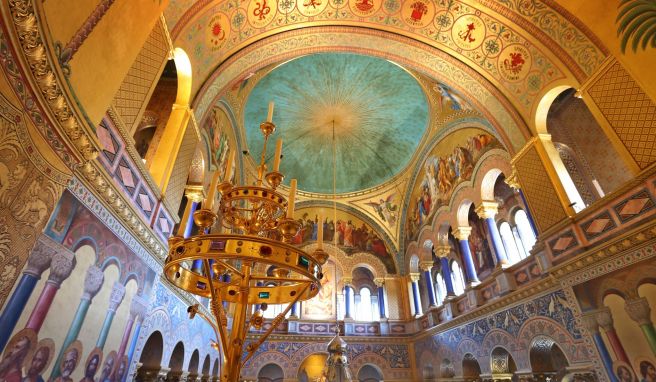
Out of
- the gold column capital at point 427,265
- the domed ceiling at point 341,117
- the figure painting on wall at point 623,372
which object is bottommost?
the figure painting on wall at point 623,372

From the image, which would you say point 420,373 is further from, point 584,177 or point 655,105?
point 655,105

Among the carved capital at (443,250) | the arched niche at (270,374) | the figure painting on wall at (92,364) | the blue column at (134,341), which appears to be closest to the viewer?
the figure painting on wall at (92,364)

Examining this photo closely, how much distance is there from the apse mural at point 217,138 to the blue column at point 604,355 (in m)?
7.56

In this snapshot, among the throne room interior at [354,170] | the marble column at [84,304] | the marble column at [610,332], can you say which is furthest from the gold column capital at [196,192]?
the marble column at [610,332]

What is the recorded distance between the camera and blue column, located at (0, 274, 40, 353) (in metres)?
2.29

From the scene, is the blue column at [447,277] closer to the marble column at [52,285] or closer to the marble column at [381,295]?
the marble column at [381,295]

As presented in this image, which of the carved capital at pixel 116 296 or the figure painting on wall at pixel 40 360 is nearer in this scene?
the figure painting on wall at pixel 40 360

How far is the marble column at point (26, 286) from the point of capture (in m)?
2.30

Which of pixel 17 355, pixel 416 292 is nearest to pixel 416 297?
pixel 416 292

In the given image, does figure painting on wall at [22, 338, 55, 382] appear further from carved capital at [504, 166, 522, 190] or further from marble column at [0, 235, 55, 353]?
carved capital at [504, 166, 522, 190]

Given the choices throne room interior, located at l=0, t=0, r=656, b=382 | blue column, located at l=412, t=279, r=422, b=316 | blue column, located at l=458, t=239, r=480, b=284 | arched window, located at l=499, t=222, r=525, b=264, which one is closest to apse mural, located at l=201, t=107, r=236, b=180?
throne room interior, located at l=0, t=0, r=656, b=382

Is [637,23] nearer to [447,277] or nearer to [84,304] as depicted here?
[84,304]

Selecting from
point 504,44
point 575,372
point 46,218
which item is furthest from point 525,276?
point 46,218

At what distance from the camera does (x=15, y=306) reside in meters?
2.40
